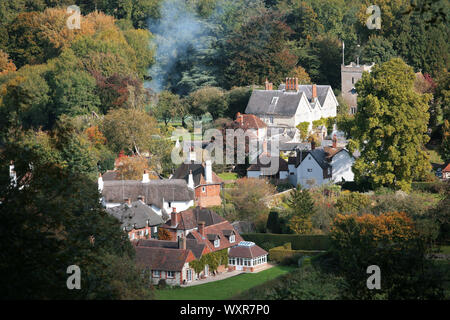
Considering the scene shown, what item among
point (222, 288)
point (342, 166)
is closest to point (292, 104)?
point (342, 166)

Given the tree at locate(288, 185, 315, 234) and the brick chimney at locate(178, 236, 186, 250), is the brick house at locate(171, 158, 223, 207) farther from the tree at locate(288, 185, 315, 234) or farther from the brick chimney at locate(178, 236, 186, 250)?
the brick chimney at locate(178, 236, 186, 250)

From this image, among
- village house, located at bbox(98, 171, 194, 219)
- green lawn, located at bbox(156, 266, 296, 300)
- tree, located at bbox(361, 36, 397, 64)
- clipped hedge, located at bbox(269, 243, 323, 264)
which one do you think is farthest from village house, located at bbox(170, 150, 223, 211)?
tree, located at bbox(361, 36, 397, 64)

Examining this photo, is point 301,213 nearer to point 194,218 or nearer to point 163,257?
point 194,218

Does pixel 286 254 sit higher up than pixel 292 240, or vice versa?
pixel 292 240

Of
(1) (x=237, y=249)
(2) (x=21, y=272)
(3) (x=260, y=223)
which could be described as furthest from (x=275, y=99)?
(2) (x=21, y=272)

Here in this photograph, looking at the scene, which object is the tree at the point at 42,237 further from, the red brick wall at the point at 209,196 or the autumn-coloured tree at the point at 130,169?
the autumn-coloured tree at the point at 130,169

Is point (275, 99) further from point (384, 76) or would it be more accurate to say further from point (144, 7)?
point (144, 7)
